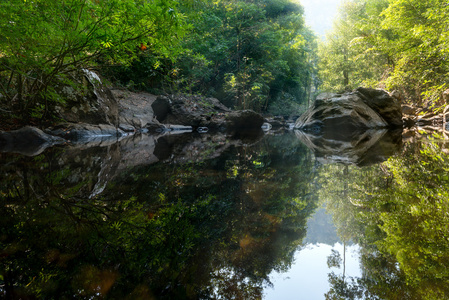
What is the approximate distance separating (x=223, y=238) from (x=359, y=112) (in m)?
13.6

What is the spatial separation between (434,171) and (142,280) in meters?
3.59

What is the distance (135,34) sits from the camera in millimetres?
4770

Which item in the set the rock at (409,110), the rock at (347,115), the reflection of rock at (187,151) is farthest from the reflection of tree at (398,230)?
the rock at (409,110)

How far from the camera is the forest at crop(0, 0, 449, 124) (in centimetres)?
441

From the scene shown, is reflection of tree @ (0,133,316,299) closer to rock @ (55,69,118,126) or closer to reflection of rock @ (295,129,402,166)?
reflection of rock @ (295,129,402,166)

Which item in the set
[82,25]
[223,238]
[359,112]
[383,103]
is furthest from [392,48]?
[223,238]

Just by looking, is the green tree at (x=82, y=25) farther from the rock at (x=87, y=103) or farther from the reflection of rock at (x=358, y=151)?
the reflection of rock at (x=358, y=151)

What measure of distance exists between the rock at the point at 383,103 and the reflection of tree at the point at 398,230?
12144mm

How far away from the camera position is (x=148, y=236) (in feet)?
4.79

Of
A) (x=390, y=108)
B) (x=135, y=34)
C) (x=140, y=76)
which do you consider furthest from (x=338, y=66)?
(x=135, y=34)

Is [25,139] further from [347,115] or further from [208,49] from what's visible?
[208,49]

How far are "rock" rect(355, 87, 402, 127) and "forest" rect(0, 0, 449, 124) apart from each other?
1.19 metres

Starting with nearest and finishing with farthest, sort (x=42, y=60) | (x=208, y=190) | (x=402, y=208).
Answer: (x=402, y=208) < (x=208, y=190) < (x=42, y=60)

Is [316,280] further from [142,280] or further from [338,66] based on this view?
[338,66]
